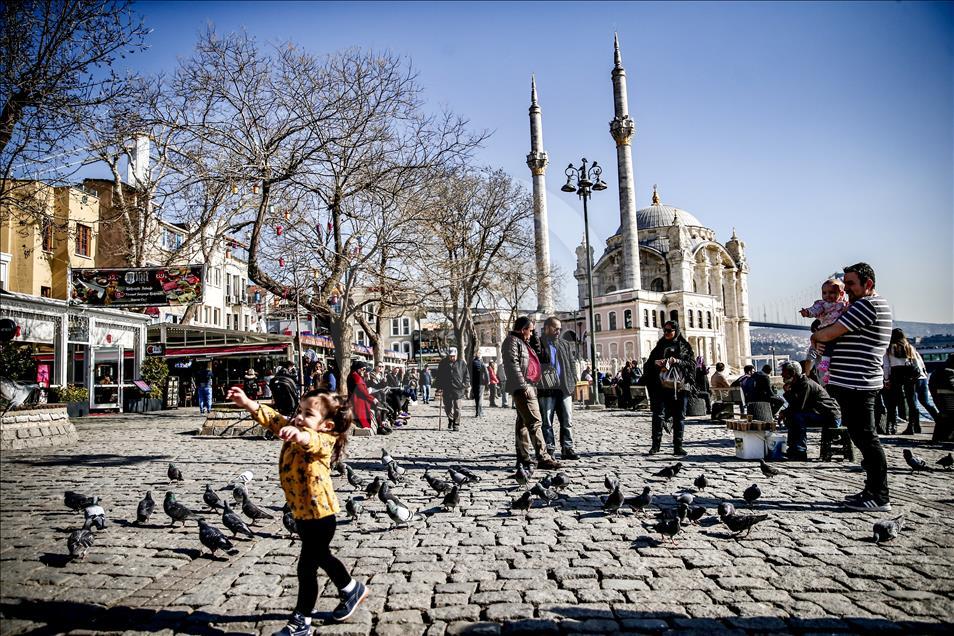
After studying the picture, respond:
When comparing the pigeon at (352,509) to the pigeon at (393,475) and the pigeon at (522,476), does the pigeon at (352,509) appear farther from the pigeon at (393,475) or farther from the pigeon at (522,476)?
the pigeon at (522,476)

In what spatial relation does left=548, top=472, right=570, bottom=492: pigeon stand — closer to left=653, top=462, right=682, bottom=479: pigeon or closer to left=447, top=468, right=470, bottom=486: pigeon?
left=447, top=468, right=470, bottom=486: pigeon

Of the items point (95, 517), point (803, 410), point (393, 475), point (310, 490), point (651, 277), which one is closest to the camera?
point (310, 490)

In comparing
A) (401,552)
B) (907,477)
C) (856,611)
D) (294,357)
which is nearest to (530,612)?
(401,552)

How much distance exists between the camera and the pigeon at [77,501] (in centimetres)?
400

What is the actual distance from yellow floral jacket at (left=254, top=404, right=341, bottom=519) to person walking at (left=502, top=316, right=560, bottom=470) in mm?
4518

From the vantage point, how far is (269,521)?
17.5 feet

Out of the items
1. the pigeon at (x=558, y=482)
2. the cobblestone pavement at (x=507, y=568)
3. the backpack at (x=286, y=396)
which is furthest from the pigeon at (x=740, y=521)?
the backpack at (x=286, y=396)

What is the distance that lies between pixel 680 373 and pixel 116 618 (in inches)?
284

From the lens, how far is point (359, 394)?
34.9 feet

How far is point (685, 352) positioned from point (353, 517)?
549 cm

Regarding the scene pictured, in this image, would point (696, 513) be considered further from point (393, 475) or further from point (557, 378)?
point (557, 378)

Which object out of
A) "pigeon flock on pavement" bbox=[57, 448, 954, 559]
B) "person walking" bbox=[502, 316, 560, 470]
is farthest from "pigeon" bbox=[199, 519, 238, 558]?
"person walking" bbox=[502, 316, 560, 470]

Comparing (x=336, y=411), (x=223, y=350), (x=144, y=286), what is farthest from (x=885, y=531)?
(x=223, y=350)

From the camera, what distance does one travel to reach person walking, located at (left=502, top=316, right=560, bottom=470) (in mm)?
7621
